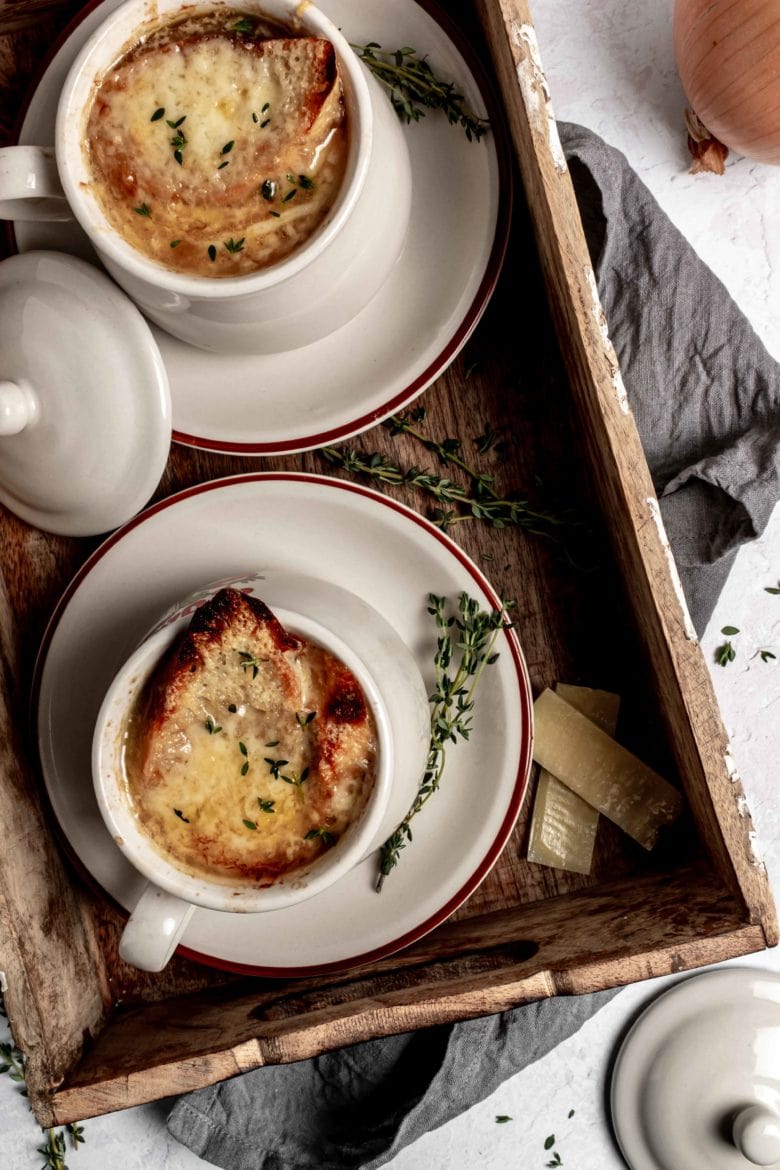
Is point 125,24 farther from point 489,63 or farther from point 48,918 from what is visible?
point 48,918

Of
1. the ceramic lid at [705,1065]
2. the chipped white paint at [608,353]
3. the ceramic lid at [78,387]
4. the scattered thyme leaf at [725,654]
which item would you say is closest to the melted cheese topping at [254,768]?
the ceramic lid at [78,387]

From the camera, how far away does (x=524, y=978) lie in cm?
124

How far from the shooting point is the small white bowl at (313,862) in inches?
46.0

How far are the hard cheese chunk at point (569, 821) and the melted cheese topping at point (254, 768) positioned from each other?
396mm

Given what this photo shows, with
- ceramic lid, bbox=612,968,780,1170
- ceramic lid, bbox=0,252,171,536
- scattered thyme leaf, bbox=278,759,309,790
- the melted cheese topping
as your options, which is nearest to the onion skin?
ceramic lid, bbox=0,252,171,536

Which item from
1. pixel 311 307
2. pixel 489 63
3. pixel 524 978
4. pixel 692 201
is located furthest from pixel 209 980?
pixel 692 201

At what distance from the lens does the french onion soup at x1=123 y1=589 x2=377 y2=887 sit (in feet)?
3.82

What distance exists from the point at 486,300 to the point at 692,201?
1.99ft

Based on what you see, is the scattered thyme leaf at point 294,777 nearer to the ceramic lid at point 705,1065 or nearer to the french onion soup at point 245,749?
the french onion soup at point 245,749

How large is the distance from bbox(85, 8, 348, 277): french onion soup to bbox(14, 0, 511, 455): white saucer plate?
7.8 inches

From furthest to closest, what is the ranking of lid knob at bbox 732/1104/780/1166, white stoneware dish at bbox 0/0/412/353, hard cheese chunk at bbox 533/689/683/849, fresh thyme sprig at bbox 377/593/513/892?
lid knob at bbox 732/1104/780/1166
hard cheese chunk at bbox 533/689/683/849
fresh thyme sprig at bbox 377/593/513/892
white stoneware dish at bbox 0/0/412/353

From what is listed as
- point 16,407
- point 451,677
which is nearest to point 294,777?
point 451,677


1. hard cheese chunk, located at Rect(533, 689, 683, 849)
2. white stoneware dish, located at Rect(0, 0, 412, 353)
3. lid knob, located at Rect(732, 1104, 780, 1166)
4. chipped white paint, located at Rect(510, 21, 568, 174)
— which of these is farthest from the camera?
lid knob, located at Rect(732, 1104, 780, 1166)

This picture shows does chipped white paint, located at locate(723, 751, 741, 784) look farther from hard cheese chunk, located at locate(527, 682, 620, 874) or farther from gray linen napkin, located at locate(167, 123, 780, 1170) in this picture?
gray linen napkin, located at locate(167, 123, 780, 1170)
